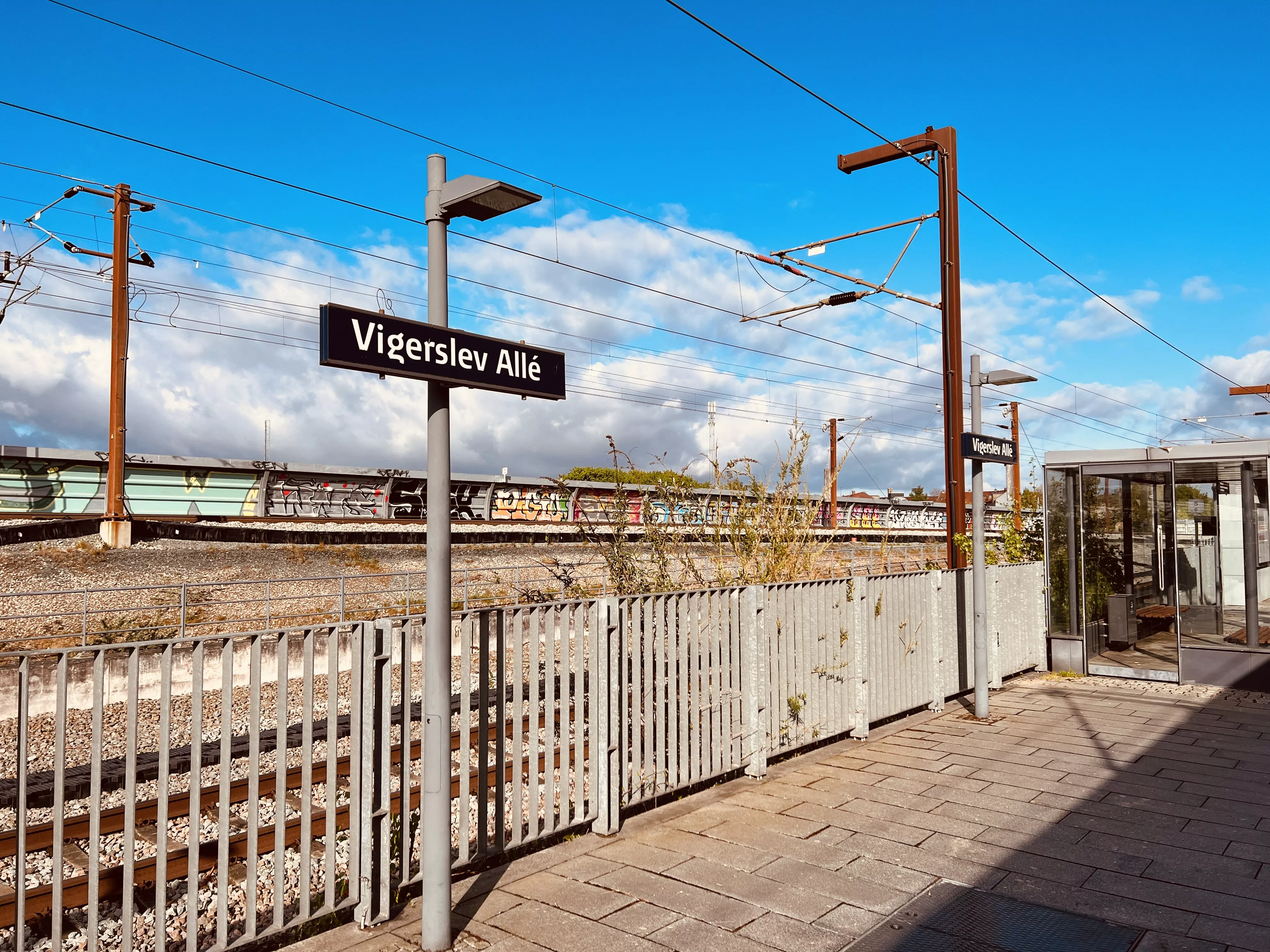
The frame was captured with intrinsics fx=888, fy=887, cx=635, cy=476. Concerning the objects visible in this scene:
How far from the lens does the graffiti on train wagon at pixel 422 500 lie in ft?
93.8

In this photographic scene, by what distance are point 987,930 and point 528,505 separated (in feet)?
93.3

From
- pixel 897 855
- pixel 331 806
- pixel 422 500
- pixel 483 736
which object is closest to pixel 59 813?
pixel 331 806

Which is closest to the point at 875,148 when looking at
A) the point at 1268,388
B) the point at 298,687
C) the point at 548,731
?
the point at 548,731

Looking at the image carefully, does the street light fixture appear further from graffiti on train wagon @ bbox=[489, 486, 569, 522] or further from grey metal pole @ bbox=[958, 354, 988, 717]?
graffiti on train wagon @ bbox=[489, 486, 569, 522]

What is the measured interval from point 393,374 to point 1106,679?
1168 cm

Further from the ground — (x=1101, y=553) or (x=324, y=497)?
(x=324, y=497)

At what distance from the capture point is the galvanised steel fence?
3.68 metres

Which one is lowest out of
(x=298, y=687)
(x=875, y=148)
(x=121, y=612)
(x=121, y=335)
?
(x=298, y=687)

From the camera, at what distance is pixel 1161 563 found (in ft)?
40.8

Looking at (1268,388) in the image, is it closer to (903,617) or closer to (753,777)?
(903,617)

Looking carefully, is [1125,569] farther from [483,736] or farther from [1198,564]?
[483,736]

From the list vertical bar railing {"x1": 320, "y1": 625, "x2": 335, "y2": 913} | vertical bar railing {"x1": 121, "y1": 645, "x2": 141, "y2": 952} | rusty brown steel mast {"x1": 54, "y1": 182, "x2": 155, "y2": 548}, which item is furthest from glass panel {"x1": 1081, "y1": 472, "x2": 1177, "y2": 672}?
rusty brown steel mast {"x1": 54, "y1": 182, "x2": 155, "y2": 548}

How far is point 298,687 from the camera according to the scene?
13484mm

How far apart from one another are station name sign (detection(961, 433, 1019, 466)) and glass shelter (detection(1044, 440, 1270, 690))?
321cm
